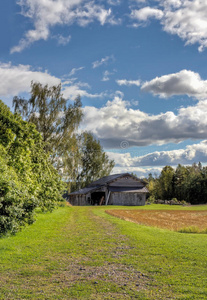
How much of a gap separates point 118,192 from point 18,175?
40629 millimetres

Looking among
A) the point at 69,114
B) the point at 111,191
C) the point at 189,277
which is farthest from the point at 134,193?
the point at 189,277

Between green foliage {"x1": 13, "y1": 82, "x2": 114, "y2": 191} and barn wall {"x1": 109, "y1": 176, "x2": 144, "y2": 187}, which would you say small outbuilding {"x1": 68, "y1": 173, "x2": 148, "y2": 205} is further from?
green foliage {"x1": 13, "y1": 82, "x2": 114, "y2": 191}

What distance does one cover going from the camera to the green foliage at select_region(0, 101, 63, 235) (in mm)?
13531

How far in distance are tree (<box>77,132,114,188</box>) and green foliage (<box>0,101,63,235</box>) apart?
44257mm

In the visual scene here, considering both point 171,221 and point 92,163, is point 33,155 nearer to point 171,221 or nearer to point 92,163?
point 171,221

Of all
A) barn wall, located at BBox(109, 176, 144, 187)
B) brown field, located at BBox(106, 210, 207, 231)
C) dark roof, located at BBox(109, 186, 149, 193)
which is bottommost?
brown field, located at BBox(106, 210, 207, 231)

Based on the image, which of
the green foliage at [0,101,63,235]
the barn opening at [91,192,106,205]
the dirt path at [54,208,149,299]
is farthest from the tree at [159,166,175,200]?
the dirt path at [54,208,149,299]

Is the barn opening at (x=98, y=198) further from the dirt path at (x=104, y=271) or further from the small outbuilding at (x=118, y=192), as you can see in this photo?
the dirt path at (x=104, y=271)

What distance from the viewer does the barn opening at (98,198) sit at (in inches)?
2292

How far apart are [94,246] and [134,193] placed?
Result: 46.0 metres

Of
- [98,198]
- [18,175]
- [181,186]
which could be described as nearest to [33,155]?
[18,175]

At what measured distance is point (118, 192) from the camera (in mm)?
56281

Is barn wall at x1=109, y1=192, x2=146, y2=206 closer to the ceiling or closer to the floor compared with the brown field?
→ closer to the ceiling

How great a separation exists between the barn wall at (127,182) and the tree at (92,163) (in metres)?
14.2
